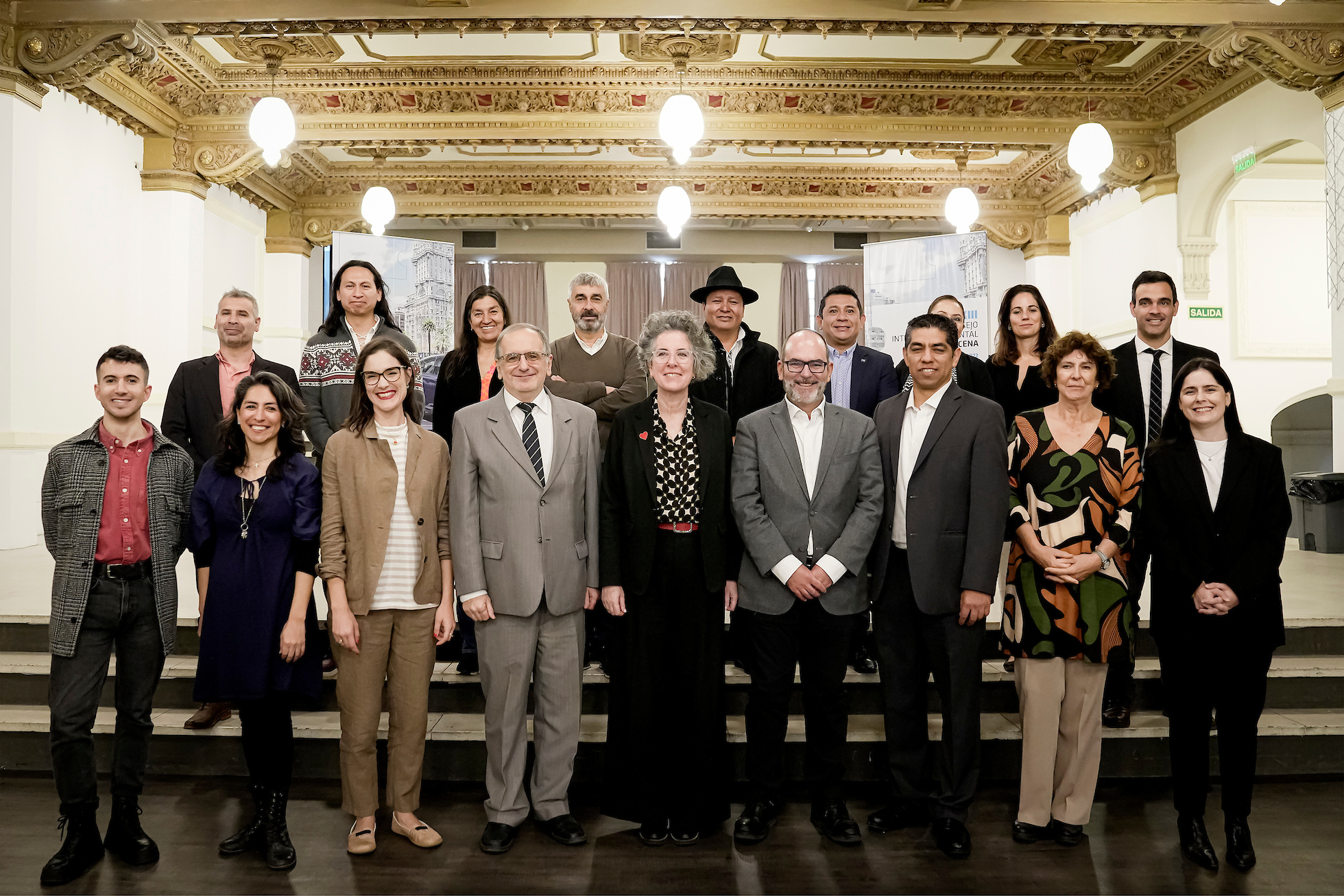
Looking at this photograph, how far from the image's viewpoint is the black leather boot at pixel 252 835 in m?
2.58

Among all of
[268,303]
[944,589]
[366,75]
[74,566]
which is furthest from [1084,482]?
[268,303]

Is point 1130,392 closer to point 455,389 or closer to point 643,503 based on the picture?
point 643,503

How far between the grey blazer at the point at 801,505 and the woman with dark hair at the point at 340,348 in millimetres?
1383

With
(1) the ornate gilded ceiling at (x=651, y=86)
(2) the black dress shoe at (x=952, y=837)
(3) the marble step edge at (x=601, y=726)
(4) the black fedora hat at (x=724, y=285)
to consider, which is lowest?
(2) the black dress shoe at (x=952, y=837)

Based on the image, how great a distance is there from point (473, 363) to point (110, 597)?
147 centimetres

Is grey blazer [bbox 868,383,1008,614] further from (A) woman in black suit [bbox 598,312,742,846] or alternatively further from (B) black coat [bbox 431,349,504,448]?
(B) black coat [bbox 431,349,504,448]

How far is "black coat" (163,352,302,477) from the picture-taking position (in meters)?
3.33

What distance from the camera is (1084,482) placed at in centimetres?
265

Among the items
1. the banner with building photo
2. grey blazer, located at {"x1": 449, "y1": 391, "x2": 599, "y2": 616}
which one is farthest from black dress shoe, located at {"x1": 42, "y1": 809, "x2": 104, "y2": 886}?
the banner with building photo

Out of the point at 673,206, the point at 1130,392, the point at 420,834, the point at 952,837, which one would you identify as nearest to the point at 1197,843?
the point at 952,837

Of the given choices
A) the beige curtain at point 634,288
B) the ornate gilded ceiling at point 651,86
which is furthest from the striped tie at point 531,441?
the beige curtain at point 634,288

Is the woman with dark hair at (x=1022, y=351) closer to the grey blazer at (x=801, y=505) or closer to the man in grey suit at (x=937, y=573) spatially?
the man in grey suit at (x=937, y=573)

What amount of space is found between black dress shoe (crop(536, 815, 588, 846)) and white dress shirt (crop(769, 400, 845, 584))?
3.28 ft

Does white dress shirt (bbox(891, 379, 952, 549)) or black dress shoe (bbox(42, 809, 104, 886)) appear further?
white dress shirt (bbox(891, 379, 952, 549))
